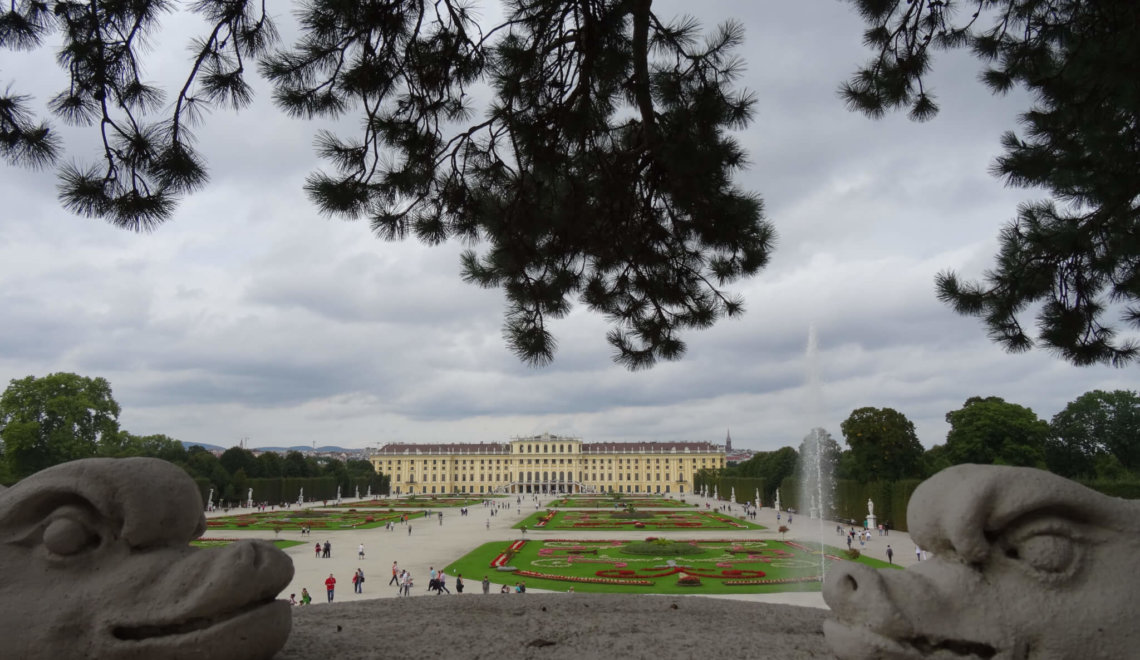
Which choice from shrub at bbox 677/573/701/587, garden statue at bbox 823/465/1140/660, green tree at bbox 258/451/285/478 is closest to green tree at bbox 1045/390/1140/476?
shrub at bbox 677/573/701/587

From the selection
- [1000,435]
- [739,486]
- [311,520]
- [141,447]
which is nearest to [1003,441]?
[1000,435]

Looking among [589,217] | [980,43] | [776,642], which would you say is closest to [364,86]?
[589,217]

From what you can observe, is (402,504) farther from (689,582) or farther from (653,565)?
(689,582)

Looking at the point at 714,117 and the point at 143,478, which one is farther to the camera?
the point at 714,117

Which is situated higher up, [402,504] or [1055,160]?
[1055,160]

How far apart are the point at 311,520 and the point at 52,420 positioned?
519 inches

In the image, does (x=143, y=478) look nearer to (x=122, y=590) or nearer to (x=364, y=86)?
(x=122, y=590)

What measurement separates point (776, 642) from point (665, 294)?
9.62 feet

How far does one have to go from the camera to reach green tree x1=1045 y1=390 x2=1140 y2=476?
39031 millimetres

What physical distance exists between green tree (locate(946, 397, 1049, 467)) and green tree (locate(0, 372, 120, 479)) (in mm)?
39839

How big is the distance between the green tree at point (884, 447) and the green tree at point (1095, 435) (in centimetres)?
754

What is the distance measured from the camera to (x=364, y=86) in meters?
4.79

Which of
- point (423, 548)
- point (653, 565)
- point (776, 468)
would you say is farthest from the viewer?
point (776, 468)

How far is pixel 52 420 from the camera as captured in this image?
34.0 metres
